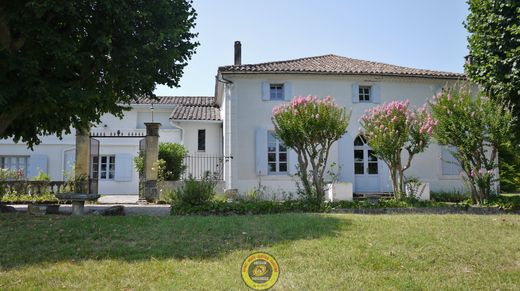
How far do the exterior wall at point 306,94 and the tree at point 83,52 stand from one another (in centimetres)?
616

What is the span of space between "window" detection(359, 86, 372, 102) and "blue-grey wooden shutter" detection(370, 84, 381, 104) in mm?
210

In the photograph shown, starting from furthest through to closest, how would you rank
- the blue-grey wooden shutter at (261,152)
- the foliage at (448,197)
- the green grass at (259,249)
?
the blue-grey wooden shutter at (261,152) → the foliage at (448,197) → the green grass at (259,249)

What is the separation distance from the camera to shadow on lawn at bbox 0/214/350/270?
574cm

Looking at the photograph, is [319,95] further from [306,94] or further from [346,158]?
[346,158]

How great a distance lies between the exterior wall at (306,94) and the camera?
16438 mm

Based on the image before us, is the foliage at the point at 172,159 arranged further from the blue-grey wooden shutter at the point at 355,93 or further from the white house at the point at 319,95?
the blue-grey wooden shutter at the point at 355,93

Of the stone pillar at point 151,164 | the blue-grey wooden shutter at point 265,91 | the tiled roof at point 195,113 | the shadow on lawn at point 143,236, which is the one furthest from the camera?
the tiled roof at point 195,113

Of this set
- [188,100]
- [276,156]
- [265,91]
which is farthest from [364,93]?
[188,100]

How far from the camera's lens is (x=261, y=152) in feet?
53.8

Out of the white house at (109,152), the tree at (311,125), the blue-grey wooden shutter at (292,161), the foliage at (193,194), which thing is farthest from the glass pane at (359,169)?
the foliage at (193,194)

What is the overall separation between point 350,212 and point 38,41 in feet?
25.8

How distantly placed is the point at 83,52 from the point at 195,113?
39.5 ft

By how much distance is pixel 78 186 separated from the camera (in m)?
13.4

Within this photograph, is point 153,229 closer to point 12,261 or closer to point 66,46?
point 12,261
